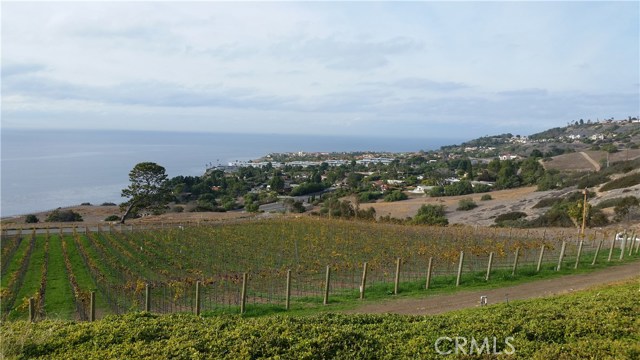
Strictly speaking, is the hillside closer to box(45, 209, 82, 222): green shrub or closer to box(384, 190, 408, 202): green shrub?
box(384, 190, 408, 202): green shrub

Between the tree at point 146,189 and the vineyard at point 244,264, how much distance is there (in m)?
11.5

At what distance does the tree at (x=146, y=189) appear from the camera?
38.0 metres

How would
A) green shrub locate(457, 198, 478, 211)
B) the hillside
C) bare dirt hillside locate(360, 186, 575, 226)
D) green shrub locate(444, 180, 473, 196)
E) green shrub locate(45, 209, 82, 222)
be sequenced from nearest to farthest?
green shrub locate(45, 209, 82, 222)
bare dirt hillside locate(360, 186, 575, 226)
green shrub locate(457, 198, 478, 211)
green shrub locate(444, 180, 473, 196)
the hillside

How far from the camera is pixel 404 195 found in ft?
210

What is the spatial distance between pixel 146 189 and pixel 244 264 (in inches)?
924

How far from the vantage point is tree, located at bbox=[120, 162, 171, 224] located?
125 ft

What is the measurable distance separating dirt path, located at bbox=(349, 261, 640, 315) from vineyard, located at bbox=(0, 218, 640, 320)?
1.10 meters

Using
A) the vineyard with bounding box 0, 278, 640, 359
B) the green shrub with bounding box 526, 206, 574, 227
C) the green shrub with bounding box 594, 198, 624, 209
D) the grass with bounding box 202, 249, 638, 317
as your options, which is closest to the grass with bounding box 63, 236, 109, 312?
the grass with bounding box 202, 249, 638, 317

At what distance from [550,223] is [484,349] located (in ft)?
106

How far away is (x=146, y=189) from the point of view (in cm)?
3856

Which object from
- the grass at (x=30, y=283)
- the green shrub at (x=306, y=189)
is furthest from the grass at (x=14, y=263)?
the green shrub at (x=306, y=189)

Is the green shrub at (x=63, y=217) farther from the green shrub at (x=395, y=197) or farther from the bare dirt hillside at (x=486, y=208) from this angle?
the green shrub at (x=395, y=197)

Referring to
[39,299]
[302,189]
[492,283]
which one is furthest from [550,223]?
[302,189]

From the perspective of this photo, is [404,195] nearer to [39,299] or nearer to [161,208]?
[161,208]
